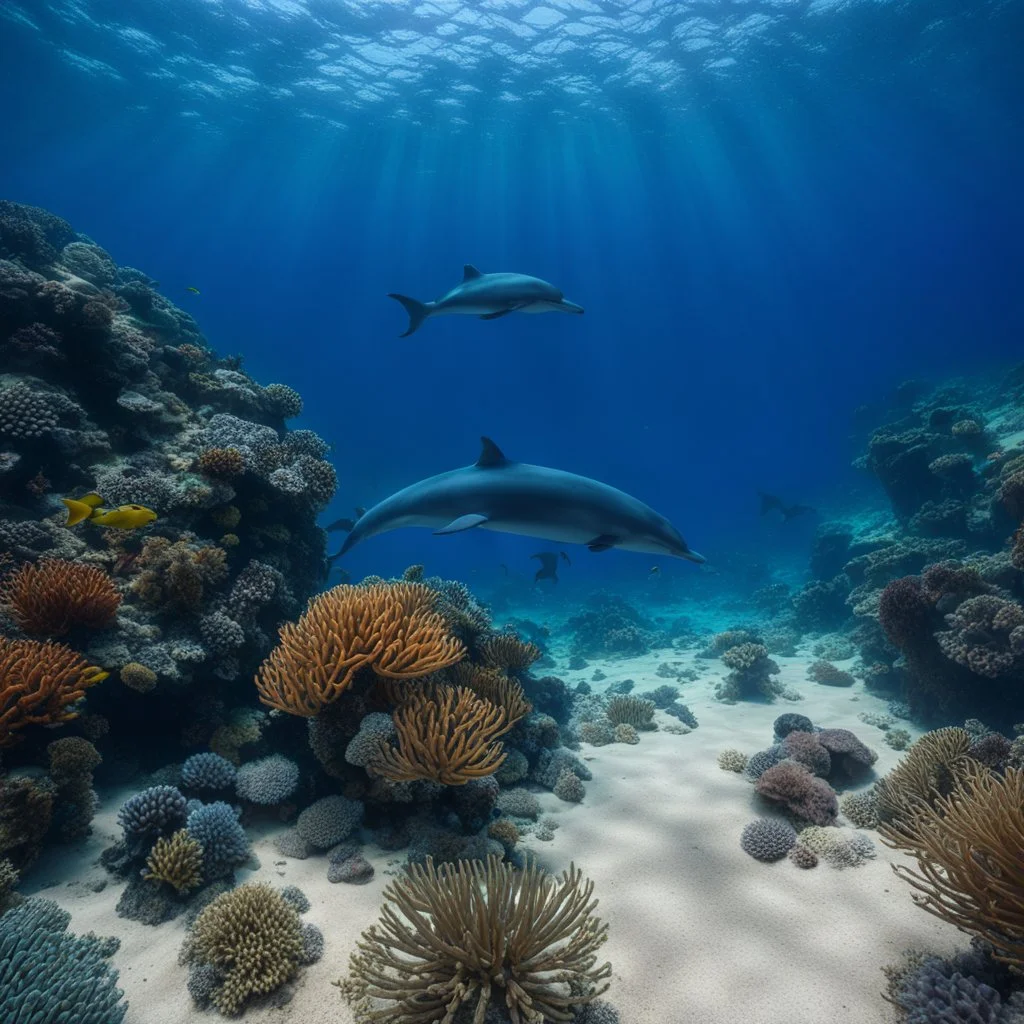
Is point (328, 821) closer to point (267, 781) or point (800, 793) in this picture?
point (267, 781)

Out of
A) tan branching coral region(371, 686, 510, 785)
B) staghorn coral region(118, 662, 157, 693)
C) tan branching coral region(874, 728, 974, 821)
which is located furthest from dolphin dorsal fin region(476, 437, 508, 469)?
tan branching coral region(874, 728, 974, 821)

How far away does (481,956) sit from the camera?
2.67 metres

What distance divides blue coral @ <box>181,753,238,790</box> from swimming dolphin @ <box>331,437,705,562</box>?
311cm

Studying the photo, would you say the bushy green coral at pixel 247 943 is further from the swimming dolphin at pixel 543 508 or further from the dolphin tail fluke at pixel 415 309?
the dolphin tail fluke at pixel 415 309

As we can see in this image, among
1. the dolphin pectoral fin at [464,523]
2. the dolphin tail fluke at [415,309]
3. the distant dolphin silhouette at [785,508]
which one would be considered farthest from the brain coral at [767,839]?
the distant dolphin silhouette at [785,508]

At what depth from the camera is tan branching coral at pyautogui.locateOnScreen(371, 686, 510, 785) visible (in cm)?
418

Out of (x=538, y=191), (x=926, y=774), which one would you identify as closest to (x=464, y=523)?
(x=926, y=774)

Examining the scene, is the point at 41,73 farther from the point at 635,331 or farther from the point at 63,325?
the point at 635,331

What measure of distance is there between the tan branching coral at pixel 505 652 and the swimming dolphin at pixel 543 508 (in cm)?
182

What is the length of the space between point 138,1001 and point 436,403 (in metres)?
76.1

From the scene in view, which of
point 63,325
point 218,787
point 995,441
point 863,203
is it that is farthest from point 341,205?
point 863,203

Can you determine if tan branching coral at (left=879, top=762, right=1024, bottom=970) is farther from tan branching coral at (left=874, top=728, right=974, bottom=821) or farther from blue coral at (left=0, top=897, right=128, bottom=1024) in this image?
blue coral at (left=0, top=897, right=128, bottom=1024)

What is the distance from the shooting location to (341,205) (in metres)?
51.6

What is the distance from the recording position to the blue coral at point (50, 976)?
2.60 meters
